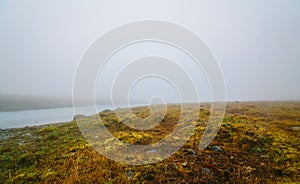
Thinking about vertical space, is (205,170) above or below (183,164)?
below

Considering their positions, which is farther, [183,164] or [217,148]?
[217,148]

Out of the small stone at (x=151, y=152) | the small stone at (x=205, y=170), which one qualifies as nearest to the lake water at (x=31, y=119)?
the small stone at (x=151, y=152)

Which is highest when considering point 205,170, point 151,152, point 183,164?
point 151,152

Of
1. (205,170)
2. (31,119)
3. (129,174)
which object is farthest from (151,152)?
(31,119)

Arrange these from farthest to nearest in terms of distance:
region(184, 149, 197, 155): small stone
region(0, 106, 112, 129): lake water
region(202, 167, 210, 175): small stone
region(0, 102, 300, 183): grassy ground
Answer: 1. region(0, 106, 112, 129): lake water
2. region(184, 149, 197, 155): small stone
3. region(202, 167, 210, 175): small stone
4. region(0, 102, 300, 183): grassy ground

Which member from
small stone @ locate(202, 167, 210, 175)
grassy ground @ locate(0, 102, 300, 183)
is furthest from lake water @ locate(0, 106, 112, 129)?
small stone @ locate(202, 167, 210, 175)

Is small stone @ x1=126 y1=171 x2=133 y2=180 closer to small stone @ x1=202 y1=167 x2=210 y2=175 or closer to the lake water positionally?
small stone @ x1=202 y1=167 x2=210 y2=175

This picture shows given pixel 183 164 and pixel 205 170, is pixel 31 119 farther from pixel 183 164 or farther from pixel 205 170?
pixel 205 170

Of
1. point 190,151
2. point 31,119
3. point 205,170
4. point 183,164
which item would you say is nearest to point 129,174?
point 183,164

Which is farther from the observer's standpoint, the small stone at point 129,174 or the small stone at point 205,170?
the small stone at point 205,170

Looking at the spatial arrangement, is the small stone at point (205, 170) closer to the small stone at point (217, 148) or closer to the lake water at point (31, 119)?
the small stone at point (217, 148)

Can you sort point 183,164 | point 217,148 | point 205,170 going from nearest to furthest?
point 205,170, point 183,164, point 217,148

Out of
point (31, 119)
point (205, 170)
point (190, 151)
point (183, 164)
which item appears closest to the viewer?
point (205, 170)

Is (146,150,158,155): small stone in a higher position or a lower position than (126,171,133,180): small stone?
higher
